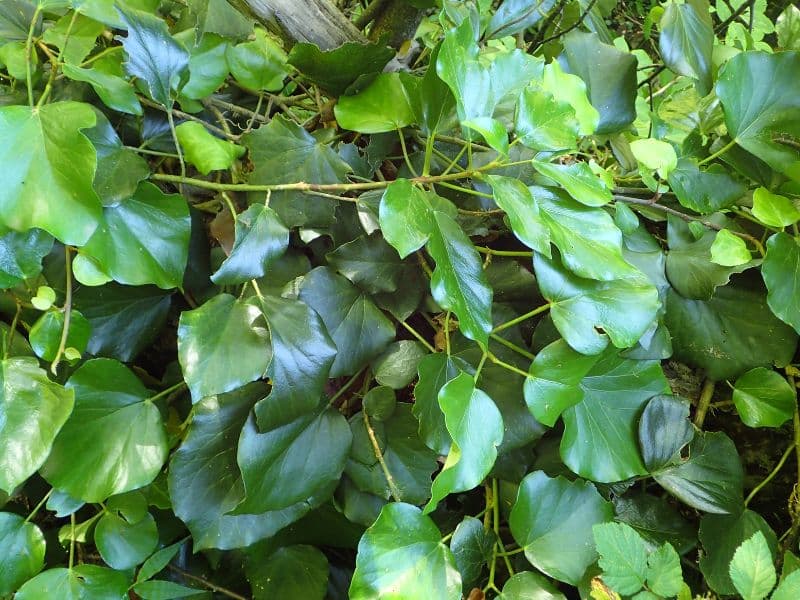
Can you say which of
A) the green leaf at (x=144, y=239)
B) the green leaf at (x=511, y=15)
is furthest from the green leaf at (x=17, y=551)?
the green leaf at (x=511, y=15)

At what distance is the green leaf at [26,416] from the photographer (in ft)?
1.77

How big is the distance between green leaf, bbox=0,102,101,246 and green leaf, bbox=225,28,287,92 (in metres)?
0.24

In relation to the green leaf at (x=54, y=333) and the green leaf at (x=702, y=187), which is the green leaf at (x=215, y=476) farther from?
the green leaf at (x=702, y=187)

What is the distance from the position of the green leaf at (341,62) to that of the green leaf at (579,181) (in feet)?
0.72

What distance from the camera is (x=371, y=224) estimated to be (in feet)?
1.95

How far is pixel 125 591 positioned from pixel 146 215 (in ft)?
1.52

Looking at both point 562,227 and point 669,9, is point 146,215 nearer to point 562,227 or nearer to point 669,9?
point 562,227

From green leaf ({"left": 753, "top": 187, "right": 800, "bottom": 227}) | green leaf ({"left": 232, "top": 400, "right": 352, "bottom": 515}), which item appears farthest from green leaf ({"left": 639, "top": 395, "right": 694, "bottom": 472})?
green leaf ({"left": 232, "top": 400, "right": 352, "bottom": 515})

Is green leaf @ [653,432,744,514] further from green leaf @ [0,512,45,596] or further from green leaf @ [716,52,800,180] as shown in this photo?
green leaf @ [0,512,45,596]

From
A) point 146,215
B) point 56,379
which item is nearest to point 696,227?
point 146,215

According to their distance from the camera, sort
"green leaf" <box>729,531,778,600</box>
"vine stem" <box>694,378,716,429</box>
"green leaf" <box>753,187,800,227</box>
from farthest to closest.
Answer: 1. "vine stem" <box>694,378,716,429</box>
2. "green leaf" <box>753,187,800,227</box>
3. "green leaf" <box>729,531,778,600</box>

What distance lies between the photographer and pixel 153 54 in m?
0.56

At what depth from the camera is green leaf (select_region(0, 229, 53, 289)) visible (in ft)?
1.81

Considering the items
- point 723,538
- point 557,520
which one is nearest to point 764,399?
point 723,538
